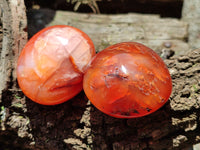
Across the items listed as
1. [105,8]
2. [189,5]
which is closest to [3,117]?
[105,8]

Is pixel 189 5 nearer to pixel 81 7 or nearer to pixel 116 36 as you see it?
pixel 116 36

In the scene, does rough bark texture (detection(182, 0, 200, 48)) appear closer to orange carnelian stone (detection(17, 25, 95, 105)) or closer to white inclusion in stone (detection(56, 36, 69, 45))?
orange carnelian stone (detection(17, 25, 95, 105))

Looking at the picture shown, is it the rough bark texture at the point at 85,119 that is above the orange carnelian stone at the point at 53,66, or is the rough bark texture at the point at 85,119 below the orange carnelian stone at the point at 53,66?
below

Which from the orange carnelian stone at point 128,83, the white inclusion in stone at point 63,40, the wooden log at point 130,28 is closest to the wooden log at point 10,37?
the white inclusion in stone at point 63,40

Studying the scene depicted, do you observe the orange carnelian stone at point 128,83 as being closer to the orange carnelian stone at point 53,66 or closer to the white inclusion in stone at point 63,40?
the orange carnelian stone at point 53,66

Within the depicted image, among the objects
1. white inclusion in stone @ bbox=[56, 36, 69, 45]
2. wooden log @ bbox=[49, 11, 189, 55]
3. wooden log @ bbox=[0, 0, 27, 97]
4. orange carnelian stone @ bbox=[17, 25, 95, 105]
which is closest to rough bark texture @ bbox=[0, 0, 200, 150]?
wooden log @ bbox=[0, 0, 27, 97]
